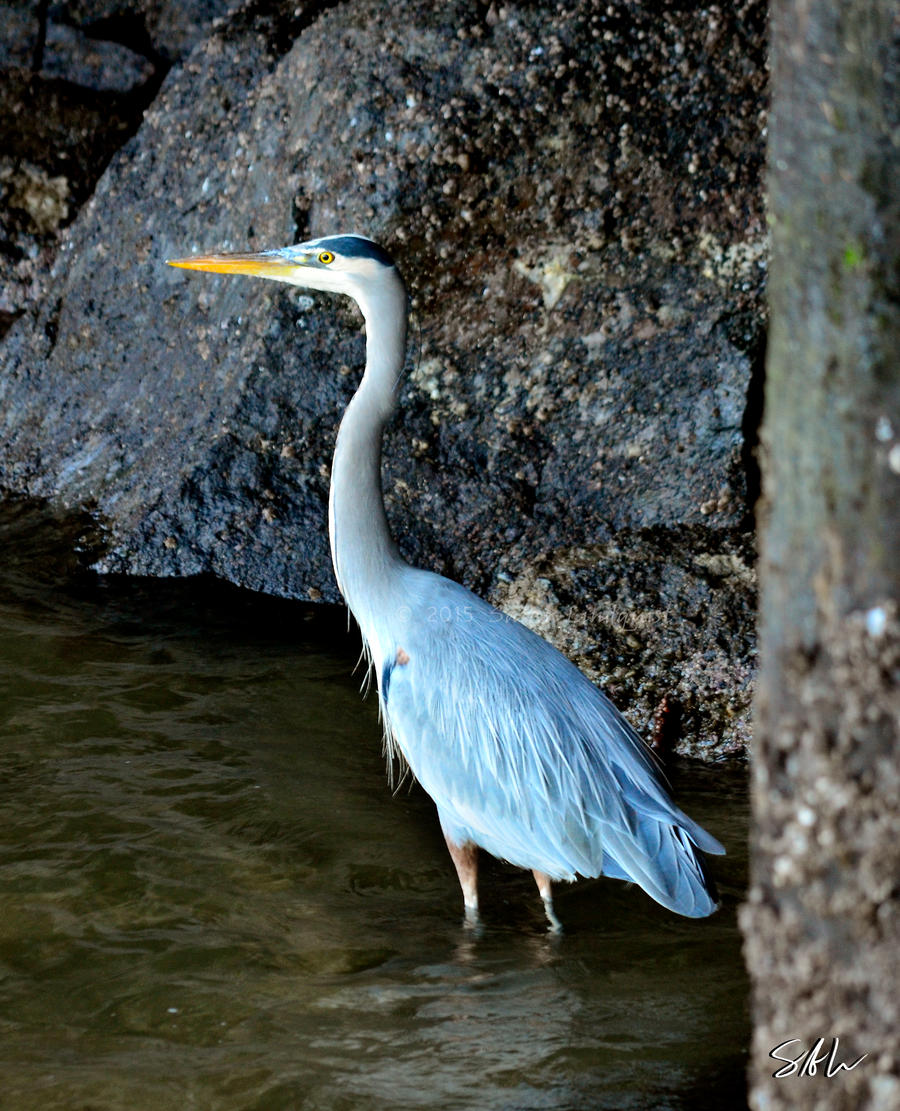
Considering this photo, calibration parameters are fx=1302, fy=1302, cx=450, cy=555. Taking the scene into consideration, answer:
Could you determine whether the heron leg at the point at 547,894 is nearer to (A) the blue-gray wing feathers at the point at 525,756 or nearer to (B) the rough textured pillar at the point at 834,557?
(A) the blue-gray wing feathers at the point at 525,756

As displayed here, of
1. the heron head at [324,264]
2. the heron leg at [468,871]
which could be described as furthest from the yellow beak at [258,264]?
the heron leg at [468,871]

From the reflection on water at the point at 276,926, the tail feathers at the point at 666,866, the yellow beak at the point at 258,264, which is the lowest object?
the reflection on water at the point at 276,926

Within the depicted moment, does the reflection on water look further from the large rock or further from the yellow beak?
the yellow beak

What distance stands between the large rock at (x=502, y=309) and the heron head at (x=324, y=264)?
1.23 metres

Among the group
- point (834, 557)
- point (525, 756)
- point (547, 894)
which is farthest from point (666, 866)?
point (834, 557)

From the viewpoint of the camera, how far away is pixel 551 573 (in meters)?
4.40

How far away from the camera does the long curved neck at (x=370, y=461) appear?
11.8 feet

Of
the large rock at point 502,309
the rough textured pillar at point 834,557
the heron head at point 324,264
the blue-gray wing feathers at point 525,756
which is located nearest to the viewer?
the rough textured pillar at point 834,557

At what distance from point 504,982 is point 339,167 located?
130 inches

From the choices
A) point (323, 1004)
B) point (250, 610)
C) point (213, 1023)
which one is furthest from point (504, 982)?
point (250, 610)

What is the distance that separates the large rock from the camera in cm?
468

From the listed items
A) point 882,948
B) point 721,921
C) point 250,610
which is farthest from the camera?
point 250,610

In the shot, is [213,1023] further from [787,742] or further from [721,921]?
[787,742]

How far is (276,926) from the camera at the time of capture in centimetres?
310
